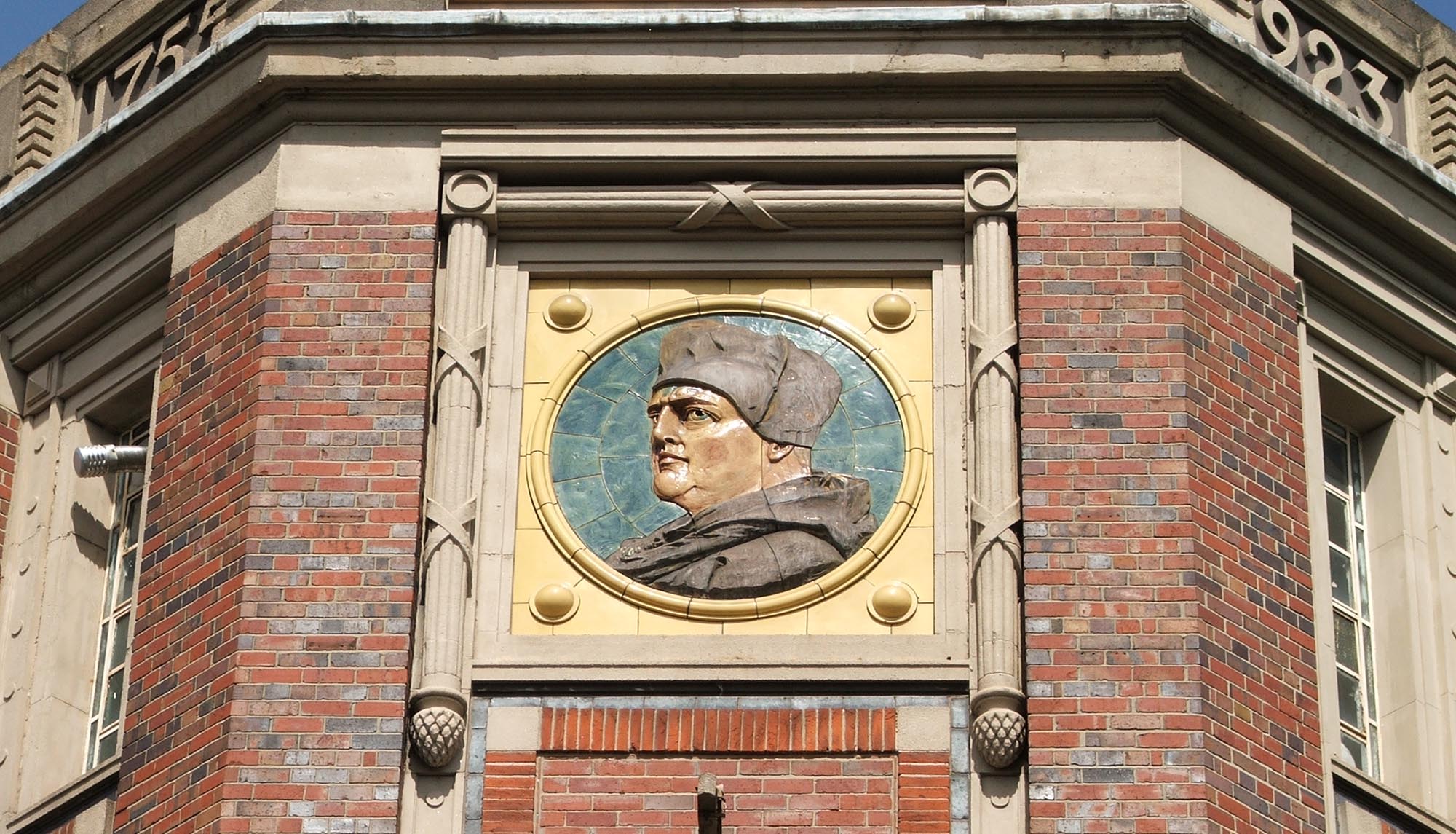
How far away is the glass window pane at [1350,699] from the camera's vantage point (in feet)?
56.7

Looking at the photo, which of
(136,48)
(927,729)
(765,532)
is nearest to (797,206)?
(765,532)

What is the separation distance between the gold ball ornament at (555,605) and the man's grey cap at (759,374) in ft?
3.97

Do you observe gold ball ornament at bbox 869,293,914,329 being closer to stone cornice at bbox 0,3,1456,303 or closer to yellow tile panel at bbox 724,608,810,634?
stone cornice at bbox 0,3,1456,303

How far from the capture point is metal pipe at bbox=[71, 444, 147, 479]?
17719mm

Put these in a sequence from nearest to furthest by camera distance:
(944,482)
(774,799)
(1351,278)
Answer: (774,799) → (944,482) → (1351,278)

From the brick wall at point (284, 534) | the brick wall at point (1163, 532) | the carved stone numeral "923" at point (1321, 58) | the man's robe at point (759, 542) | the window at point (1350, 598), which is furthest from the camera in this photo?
the carved stone numeral "923" at point (1321, 58)

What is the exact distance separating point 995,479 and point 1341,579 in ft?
7.78

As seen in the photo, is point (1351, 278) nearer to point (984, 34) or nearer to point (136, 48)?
point (984, 34)

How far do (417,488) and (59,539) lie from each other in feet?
9.11

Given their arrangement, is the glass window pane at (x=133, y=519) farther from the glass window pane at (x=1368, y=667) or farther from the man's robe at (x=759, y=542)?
the glass window pane at (x=1368, y=667)

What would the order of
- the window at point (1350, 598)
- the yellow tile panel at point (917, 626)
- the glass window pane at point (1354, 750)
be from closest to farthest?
the yellow tile panel at point (917, 626) → the glass window pane at point (1354, 750) → the window at point (1350, 598)

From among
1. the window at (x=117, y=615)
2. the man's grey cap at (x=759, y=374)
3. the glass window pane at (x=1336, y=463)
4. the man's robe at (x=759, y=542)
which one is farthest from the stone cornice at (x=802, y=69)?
the man's robe at (x=759, y=542)

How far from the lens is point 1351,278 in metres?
18.0

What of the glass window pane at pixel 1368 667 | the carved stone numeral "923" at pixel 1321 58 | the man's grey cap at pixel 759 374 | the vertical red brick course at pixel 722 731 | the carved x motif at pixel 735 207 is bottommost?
the vertical red brick course at pixel 722 731
